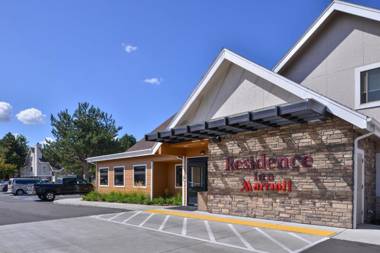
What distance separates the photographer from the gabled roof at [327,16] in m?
13.0

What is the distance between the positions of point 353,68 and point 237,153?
5.51 m

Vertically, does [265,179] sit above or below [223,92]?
below

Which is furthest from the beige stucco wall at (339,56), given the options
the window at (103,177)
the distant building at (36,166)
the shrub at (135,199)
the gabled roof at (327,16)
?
the distant building at (36,166)

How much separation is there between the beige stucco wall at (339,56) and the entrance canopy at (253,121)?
10.00 feet

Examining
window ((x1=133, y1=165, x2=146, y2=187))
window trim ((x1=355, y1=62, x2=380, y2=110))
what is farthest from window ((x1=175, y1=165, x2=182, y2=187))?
window trim ((x1=355, y1=62, x2=380, y2=110))

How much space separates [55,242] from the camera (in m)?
9.37

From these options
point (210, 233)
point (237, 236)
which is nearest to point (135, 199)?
point (210, 233)

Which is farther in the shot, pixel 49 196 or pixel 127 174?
pixel 49 196

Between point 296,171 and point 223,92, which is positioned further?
point 223,92

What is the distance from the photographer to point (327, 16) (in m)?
14.5

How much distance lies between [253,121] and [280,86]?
5.29 feet

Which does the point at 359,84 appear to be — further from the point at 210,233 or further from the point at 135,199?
the point at 135,199

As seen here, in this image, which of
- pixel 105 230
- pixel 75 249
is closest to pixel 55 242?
pixel 75 249

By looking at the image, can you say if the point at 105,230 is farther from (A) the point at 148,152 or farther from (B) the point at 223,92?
(A) the point at 148,152
